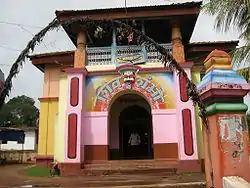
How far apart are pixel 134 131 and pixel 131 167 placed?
4252 mm

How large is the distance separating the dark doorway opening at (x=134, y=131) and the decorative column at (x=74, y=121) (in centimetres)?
337

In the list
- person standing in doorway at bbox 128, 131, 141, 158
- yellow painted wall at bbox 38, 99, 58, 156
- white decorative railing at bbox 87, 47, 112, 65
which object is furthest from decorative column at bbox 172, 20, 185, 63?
yellow painted wall at bbox 38, 99, 58, 156

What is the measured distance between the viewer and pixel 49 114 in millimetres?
16828

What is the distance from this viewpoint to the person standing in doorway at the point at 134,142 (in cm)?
1648

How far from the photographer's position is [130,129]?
54.8 feet

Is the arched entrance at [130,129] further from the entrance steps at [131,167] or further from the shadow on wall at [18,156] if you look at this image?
the shadow on wall at [18,156]

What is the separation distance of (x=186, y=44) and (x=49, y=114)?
8212 millimetres

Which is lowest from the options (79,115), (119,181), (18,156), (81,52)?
(119,181)

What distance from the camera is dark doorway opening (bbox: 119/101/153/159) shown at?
16.3 metres

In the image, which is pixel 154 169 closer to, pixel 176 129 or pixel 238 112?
pixel 176 129

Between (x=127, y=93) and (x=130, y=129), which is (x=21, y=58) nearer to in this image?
(x=127, y=93)

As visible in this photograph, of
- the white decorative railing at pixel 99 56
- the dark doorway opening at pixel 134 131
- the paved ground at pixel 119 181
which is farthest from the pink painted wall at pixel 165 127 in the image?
the white decorative railing at pixel 99 56

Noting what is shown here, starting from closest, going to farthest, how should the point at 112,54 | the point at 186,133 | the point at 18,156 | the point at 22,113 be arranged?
1. the point at 186,133
2. the point at 112,54
3. the point at 18,156
4. the point at 22,113

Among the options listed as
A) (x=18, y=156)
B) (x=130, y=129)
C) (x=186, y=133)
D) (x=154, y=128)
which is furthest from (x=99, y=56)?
(x=18, y=156)
